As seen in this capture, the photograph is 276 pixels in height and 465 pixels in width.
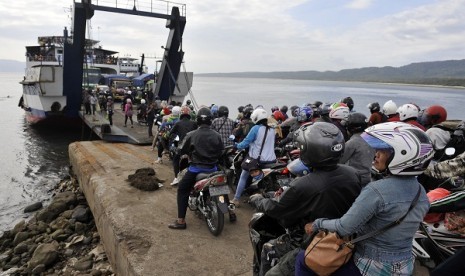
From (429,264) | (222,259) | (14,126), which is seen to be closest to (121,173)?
(222,259)

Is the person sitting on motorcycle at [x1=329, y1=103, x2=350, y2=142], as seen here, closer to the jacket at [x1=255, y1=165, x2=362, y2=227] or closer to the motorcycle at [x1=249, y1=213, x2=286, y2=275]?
the motorcycle at [x1=249, y1=213, x2=286, y2=275]

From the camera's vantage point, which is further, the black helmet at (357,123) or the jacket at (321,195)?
the black helmet at (357,123)

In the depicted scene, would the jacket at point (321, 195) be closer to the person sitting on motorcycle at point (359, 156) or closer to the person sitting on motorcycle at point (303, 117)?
the person sitting on motorcycle at point (359, 156)

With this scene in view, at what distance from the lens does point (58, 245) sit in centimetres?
633

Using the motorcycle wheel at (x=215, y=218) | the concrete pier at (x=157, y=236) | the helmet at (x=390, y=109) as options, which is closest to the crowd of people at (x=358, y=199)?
the concrete pier at (x=157, y=236)

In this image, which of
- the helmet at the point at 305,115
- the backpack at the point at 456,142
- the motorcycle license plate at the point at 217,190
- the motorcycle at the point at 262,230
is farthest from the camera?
the helmet at the point at 305,115

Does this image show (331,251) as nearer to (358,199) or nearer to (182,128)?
(358,199)

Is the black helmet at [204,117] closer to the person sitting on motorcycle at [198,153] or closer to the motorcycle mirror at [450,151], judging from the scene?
the person sitting on motorcycle at [198,153]

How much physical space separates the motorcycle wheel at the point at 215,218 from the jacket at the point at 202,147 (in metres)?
0.55

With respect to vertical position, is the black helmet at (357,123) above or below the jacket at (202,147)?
above

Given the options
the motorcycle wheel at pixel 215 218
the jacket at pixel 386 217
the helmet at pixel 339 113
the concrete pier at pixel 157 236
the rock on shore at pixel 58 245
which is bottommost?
the rock on shore at pixel 58 245

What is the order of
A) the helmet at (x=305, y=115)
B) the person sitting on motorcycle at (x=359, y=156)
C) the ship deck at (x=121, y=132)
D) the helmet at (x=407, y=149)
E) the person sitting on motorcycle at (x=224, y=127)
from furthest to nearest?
the ship deck at (x=121, y=132) < the person sitting on motorcycle at (x=224, y=127) < the helmet at (x=305, y=115) < the person sitting on motorcycle at (x=359, y=156) < the helmet at (x=407, y=149)

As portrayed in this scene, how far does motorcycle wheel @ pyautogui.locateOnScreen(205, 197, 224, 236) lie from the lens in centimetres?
459

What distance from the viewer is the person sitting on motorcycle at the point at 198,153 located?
15.6 feet
